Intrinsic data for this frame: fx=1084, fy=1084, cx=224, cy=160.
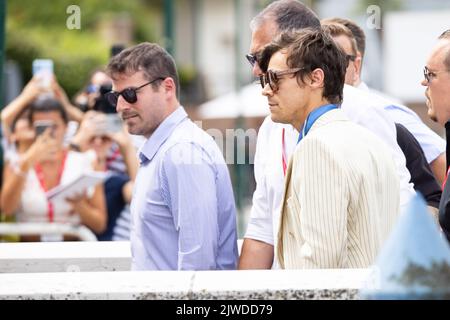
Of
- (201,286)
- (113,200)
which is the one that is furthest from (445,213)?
(113,200)

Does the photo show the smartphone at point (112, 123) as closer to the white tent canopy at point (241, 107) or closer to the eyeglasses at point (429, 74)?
the eyeglasses at point (429, 74)

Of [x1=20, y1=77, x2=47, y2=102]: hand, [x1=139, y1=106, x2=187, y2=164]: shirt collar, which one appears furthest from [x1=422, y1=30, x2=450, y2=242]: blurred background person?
[x1=20, y1=77, x2=47, y2=102]: hand

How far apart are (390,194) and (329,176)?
28cm

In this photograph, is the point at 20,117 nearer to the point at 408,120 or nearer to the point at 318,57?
the point at 408,120

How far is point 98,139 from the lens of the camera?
8.44 meters

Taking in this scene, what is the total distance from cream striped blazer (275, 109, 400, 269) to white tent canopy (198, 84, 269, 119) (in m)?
10.5

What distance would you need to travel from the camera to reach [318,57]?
429 centimetres

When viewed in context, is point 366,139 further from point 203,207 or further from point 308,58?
point 203,207

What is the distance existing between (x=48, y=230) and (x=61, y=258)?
267 centimetres

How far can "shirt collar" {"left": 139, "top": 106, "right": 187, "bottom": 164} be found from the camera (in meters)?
4.98

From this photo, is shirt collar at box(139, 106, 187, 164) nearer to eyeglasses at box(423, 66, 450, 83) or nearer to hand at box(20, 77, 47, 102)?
eyeglasses at box(423, 66, 450, 83)

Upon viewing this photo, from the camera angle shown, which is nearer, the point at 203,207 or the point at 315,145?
the point at 315,145

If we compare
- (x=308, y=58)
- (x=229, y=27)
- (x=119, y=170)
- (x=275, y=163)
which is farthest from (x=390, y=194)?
(x=229, y=27)
